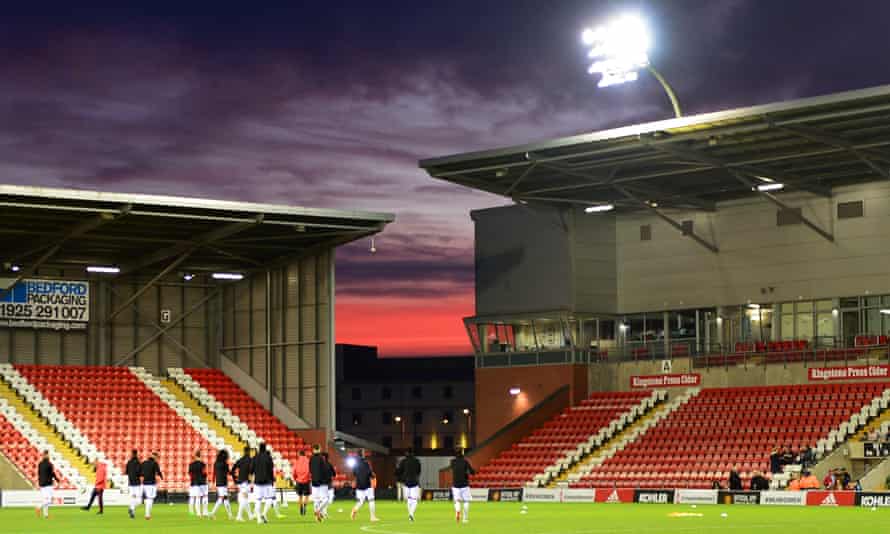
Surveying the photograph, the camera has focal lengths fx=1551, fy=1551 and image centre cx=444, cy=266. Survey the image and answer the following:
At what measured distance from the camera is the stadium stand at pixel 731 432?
5369 centimetres

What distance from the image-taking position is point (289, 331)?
6494cm

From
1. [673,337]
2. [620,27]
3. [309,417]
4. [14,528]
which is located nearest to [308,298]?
[309,417]

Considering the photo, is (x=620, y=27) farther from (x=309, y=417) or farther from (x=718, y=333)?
(x=309, y=417)

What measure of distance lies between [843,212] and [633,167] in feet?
26.0

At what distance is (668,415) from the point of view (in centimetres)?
6003

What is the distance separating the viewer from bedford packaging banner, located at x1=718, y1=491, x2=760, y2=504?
4831cm

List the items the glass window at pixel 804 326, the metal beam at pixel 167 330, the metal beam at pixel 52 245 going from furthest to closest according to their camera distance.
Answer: the metal beam at pixel 167 330
the glass window at pixel 804 326
the metal beam at pixel 52 245

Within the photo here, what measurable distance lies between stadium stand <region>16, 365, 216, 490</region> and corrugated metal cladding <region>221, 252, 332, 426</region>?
4.94 metres

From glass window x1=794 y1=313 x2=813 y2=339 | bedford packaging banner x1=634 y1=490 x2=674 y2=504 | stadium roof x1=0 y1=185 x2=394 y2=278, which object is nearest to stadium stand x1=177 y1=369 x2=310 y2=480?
stadium roof x1=0 y1=185 x2=394 y2=278

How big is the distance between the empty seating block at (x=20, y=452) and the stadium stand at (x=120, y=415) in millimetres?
2759

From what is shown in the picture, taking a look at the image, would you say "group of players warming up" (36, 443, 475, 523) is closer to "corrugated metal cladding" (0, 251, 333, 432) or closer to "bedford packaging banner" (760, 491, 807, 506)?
"bedford packaging banner" (760, 491, 807, 506)

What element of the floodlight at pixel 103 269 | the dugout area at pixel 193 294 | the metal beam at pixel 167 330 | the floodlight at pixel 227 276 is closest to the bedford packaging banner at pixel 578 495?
the dugout area at pixel 193 294

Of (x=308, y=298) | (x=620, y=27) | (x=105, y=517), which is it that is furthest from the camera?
(x=308, y=298)

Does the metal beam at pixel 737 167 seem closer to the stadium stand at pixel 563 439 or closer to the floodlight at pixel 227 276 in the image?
the stadium stand at pixel 563 439
